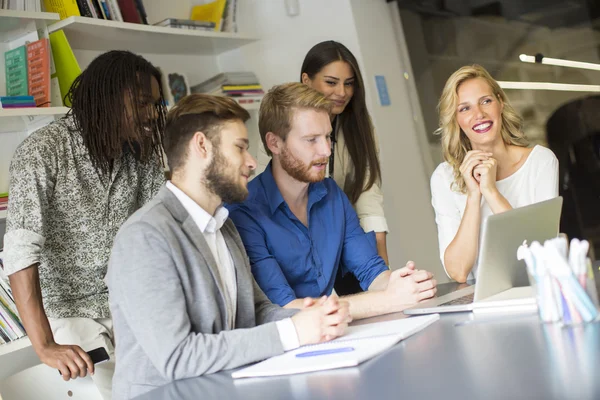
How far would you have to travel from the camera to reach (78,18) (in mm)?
3053

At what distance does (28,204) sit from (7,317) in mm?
673

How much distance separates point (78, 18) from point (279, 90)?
1.12 m

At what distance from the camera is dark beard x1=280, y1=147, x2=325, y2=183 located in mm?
2275

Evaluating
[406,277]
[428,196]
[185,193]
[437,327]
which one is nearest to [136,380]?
[185,193]

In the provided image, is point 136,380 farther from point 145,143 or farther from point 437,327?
point 145,143

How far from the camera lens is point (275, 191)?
230 cm

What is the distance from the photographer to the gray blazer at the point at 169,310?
1.45 metres

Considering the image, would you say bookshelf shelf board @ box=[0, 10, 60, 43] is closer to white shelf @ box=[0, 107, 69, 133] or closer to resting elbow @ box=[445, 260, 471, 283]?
white shelf @ box=[0, 107, 69, 133]

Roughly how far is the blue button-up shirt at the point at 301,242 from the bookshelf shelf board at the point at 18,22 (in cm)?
Result: 122

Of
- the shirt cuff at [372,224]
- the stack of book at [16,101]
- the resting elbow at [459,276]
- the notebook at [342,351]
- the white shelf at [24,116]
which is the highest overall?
the stack of book at [16,101]

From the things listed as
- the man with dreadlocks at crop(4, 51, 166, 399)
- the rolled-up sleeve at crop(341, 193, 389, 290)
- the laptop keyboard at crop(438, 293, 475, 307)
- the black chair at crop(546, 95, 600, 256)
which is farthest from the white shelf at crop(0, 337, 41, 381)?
the black chair at crop(546, 95, 600, 256)

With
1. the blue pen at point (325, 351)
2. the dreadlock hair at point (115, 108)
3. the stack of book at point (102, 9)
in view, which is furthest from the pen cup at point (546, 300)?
the stack of book at point (102, 9)

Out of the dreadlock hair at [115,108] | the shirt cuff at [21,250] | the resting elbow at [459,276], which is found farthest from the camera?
the resting elbow at [459,276]

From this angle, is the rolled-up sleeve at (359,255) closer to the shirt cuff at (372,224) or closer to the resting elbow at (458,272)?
the resting elbow at (458,272)
